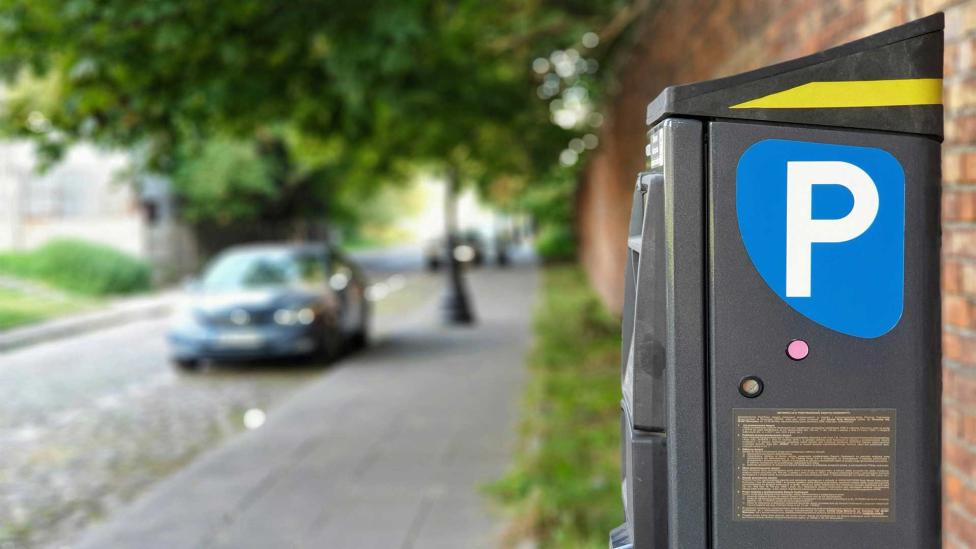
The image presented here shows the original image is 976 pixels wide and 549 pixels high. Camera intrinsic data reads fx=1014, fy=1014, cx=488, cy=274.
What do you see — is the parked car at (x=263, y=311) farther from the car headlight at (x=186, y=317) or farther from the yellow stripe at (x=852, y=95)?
the yellow stripe at (x=852, y=95)

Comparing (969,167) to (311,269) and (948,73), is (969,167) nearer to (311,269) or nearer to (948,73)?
(948,73)

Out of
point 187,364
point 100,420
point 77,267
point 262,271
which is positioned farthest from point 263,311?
Result: point 77,267

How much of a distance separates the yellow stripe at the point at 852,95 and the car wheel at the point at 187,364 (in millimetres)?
10773

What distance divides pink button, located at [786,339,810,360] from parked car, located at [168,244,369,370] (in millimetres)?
10052

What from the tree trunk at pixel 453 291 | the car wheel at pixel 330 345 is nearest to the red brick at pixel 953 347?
the car wheel at pixel 330 345

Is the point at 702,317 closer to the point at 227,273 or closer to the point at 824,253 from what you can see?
the point at 824,253

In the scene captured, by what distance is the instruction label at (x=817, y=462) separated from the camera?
196 cm

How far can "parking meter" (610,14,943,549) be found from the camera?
1.93 metres

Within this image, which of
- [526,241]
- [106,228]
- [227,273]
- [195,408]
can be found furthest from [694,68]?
[526,241]

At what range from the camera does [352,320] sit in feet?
43.5

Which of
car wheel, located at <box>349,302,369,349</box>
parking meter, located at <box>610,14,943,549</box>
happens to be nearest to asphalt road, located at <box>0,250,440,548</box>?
car wheel, located at <box>349,302,369,349</box>

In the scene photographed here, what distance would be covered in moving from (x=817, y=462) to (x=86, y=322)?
17063 mm

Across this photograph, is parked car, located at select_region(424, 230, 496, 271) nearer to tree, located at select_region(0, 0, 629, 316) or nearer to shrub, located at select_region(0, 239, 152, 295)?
shrub, located at select_region(0, 239, 152, 295)

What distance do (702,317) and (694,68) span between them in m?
5.40
